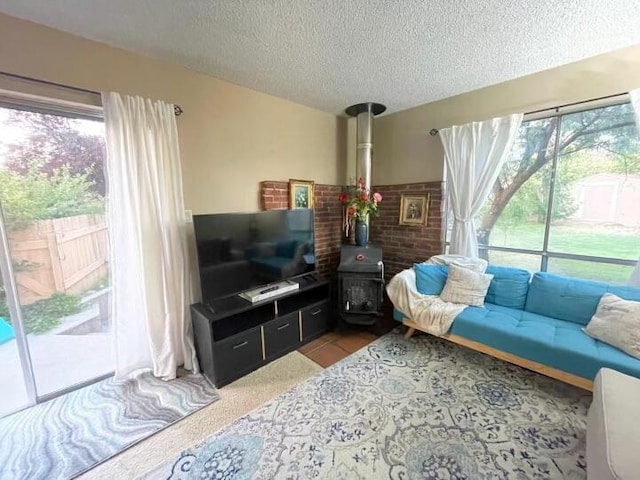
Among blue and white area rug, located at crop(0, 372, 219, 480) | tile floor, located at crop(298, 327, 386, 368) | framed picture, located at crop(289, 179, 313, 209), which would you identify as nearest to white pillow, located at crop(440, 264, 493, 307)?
tile floor, located at crop(298, 327, 386, 368)

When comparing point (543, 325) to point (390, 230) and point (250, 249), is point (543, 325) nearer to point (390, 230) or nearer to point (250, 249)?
point (390, 230)

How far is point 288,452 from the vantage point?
1.50 meters

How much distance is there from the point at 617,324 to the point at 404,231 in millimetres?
1957

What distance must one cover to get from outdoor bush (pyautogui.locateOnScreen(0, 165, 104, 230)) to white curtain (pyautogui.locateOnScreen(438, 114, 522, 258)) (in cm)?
314

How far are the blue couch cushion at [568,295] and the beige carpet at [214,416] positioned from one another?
1939 millimetres

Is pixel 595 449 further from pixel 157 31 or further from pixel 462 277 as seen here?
pixel 157 31

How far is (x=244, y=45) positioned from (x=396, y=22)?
1.01 metres

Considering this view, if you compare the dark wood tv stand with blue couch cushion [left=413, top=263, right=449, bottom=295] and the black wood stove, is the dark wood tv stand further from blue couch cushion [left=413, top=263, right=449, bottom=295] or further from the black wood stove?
blue couch cushion [left=413, top=263, right=449, bottom=295]

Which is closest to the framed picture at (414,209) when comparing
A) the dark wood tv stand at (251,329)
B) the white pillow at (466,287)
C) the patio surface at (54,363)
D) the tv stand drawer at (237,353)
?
the white pillow at (466,287)

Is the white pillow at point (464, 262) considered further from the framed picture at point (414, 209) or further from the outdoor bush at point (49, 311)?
the outdoor bush at point (49, 311)

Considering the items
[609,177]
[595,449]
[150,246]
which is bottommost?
[595,449]

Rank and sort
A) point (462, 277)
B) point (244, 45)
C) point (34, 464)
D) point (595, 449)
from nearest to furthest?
point (595, 449)
point (34, 464)
point (244, 45)
point (462, 277)

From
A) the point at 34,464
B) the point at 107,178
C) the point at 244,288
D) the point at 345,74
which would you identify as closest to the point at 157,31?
the point at 107,178

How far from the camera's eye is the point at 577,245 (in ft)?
7.86
